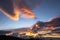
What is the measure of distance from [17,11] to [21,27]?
495mm

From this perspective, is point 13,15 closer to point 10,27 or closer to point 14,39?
point 10,27

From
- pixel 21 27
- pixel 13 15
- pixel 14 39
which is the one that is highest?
pixel 13 15

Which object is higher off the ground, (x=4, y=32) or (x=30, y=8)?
Answer: (x=30, y=8)

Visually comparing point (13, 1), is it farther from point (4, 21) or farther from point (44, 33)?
point (44, 33)

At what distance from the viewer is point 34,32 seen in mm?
5289

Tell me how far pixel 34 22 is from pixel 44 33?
43cm

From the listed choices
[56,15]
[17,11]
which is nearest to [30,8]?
[17,11]

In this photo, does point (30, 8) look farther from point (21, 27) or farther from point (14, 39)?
point (14, 39)

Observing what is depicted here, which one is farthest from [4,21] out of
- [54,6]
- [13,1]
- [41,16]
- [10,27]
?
[54,6]

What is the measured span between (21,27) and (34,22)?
1.35 ft

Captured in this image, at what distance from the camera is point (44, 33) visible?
5.25 m

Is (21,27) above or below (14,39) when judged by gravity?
above

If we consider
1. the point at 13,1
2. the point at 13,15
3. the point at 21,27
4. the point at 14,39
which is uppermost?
the point at 13,1

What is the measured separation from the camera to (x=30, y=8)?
17.6 feet
